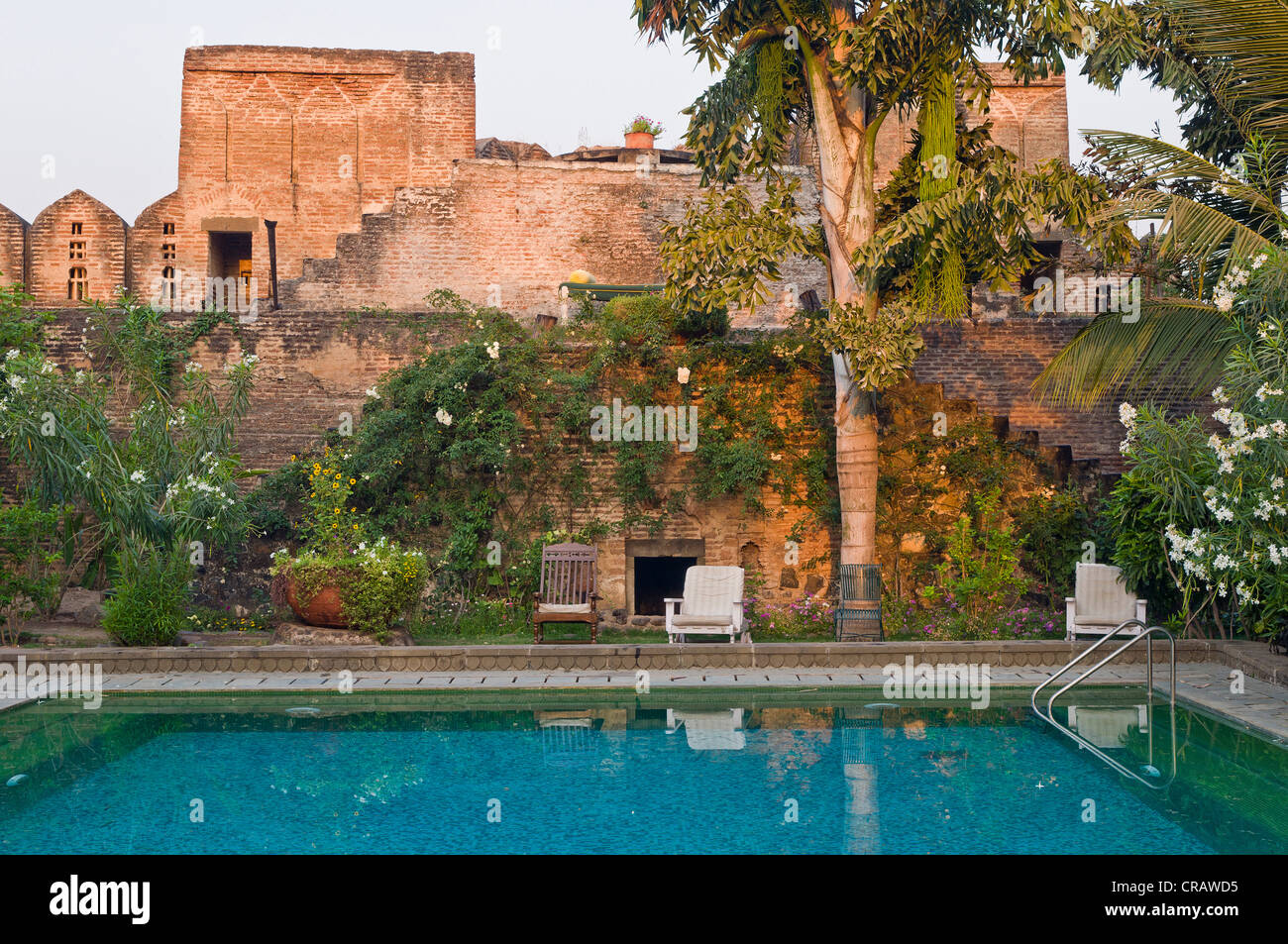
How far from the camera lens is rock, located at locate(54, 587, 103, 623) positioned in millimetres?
11828

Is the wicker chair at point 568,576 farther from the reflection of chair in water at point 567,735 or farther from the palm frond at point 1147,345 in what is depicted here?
the palm frond at point 1147,345

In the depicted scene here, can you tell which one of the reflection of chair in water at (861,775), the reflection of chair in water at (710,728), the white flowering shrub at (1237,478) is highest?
the white flowering shrub at (1237,478)

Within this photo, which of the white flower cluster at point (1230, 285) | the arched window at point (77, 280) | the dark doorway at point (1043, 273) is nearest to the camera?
the white flower cluster at point (1230, 285)

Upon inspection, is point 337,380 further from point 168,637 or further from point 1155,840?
point 1155,840

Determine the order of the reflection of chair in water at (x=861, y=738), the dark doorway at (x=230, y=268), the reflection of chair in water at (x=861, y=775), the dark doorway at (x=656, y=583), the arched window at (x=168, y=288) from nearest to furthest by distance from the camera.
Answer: the reflection of chair in water at (x=861, y=775) < the reflection of chair in water at (x=861, y=738) < the dark doorway at (x=656, y=583) < the arched window at (x=168, y=288) < the dark doorway at (x=230, y=268)

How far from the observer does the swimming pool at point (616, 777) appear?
5766mm

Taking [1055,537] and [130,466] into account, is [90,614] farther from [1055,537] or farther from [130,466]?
[1055,537]

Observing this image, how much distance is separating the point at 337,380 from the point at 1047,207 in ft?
28.7

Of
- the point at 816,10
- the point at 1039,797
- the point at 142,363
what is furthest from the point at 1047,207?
the point at 142,363

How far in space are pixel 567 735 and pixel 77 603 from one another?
6.93 metres

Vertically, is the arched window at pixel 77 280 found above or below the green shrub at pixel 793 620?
above

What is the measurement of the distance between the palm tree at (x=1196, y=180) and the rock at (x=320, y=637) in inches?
273

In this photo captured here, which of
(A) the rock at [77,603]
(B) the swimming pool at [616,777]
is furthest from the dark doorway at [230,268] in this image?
(B) the swimming pool at [616,777]

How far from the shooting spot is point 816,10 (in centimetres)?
1079
